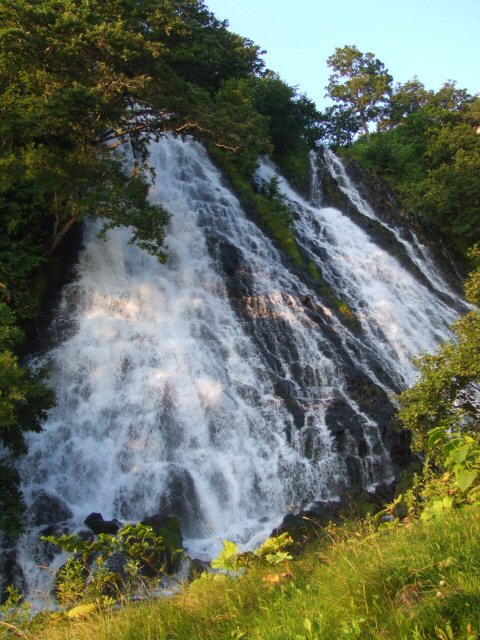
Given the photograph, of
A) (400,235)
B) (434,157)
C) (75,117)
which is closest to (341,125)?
(434,157)

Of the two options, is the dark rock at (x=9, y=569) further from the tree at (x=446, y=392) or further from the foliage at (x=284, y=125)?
the foliage at (x=284, y=125)

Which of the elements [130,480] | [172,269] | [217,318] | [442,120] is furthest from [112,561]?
[442,120]

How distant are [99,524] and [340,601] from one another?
27.3 ft

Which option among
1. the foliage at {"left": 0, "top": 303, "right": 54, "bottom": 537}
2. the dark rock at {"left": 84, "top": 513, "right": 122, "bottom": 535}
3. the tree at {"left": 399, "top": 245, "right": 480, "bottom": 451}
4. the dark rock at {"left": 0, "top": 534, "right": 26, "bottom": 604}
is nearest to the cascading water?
the dark rock at {"left": 0, "top": 534, "right": 26, "bottom": 604}

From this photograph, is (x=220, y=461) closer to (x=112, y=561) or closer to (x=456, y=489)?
(x=112, y=561)

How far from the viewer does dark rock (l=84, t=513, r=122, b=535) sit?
10.0 m

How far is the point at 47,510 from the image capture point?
1071 centimetres

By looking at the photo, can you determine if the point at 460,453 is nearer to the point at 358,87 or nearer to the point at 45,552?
the point at 45,552

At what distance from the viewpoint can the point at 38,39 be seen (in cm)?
1347

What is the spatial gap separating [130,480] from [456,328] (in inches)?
315

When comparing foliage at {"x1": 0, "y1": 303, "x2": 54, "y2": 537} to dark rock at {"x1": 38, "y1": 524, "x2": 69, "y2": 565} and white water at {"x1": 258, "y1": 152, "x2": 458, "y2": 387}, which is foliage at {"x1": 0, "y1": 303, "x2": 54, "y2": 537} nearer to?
dark rock at {"x1": 38, "y1": 524, "x2": 69, "y2": 565}

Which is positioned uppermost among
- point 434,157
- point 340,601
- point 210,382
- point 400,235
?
point 434,157

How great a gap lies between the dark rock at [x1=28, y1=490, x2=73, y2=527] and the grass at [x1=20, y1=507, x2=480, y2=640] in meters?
7.28

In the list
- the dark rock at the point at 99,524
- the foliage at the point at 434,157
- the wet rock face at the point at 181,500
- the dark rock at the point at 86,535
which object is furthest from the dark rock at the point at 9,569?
the foliage at the point at 434,157
